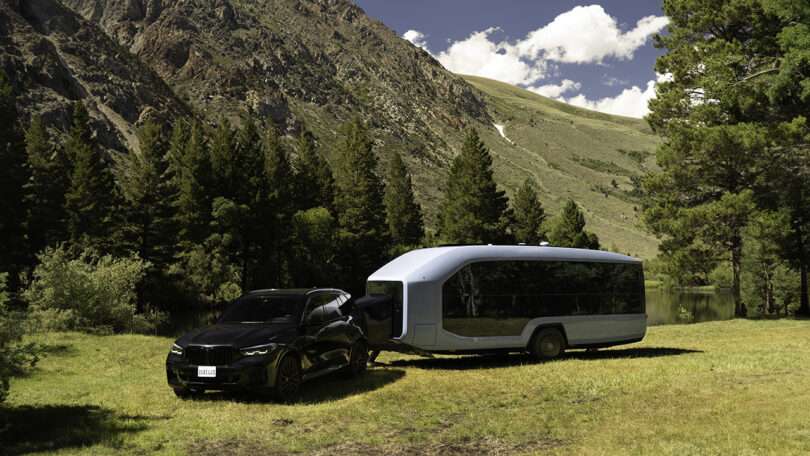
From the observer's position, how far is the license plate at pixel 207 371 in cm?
1055

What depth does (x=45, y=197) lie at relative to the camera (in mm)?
48125

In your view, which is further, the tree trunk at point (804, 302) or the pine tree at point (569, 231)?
the pine tree at point (569, 231)

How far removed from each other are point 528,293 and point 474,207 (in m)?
49.1

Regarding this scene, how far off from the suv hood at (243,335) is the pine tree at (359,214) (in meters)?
55.7

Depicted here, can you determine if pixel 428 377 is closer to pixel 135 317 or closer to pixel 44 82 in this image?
pixel 135 317

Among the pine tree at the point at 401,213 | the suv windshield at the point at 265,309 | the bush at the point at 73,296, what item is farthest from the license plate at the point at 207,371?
the pine tree at the point at 401,213

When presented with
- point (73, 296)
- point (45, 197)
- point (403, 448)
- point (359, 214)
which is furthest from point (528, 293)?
point (359, 214)

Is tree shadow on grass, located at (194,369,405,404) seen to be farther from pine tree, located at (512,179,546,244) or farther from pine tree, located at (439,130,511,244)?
pine tree, located at (512,179,546,244)

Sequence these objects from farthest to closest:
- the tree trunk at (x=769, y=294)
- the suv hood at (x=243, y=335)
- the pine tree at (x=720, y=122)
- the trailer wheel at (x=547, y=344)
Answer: the tree trunk at (x=769, y=294) < the pine tree at (x=720, y=122) < the trailer wheel at (x=547, y=344) < the suv hood at (x=243, y=335)

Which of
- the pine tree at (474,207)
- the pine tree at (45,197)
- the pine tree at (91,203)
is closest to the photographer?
the pine tree at (45,197)

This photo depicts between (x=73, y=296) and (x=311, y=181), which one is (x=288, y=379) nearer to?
(x=73, y=296)

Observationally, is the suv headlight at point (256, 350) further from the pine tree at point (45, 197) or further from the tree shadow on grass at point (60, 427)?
the pine tree at point (45, 197)

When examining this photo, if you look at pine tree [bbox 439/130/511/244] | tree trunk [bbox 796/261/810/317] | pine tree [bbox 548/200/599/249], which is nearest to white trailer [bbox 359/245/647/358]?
tree trunk [bbox 796/261/810/317]

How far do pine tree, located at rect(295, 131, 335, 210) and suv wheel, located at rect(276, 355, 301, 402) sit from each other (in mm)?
60795
